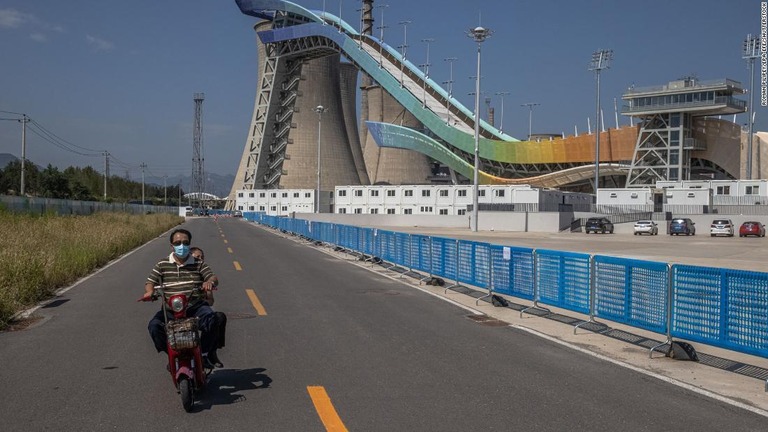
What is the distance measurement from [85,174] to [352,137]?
178ft

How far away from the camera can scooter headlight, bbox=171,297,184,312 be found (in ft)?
18.2

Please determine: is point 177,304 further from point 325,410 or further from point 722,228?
point 722,228

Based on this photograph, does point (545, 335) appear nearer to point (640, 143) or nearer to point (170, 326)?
point (170, 326)

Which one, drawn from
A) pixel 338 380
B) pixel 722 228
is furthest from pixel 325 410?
pixel 722 228

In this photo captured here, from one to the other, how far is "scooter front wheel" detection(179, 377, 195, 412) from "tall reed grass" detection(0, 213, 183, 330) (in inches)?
209

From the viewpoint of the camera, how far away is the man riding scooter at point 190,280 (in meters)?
5.88

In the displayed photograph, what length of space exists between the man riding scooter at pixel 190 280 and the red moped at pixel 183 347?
0.34 feet

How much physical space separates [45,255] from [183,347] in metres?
10.7

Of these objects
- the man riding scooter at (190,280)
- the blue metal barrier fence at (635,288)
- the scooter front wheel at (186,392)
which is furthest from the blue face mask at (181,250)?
the blue metal barrier fence at (635,288)

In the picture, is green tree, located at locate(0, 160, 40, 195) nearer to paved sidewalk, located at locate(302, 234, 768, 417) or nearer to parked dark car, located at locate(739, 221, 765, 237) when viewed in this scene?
parked dark car, located at locate(739, 221, 765, 237)

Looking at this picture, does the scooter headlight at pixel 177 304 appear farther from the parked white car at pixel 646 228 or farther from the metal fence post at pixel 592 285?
the parked white car at pixel 646 228

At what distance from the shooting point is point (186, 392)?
5.36 metres

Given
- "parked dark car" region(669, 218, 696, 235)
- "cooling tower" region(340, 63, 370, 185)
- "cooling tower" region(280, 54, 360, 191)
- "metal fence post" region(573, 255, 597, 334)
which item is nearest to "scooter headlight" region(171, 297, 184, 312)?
"metal fence post" region(573, 255, 597, 334)

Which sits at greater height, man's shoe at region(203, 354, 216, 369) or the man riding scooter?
the man riding scooter
